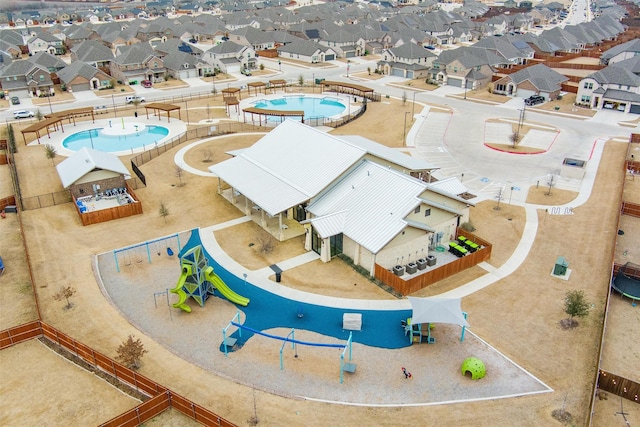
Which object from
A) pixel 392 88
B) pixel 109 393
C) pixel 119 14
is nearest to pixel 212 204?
pixel 109 393

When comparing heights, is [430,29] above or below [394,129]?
above

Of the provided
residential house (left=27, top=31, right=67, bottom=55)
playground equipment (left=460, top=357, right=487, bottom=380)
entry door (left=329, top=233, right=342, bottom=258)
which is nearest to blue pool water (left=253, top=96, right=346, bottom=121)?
entry door (left=329, top=233, right=342, bottom=258)

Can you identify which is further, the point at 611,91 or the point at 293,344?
the point at 611,91

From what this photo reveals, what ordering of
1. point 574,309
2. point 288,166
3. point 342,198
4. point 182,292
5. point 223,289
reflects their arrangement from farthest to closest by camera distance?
point 288,166 → point 342,198 → point 223,289 → point 182,292 → point 574,309

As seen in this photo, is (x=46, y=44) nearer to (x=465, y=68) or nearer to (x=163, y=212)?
(x=465, y=68)

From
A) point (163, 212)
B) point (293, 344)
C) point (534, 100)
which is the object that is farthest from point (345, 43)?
point (293, 344)

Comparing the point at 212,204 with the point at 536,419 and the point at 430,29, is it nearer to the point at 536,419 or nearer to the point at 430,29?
the point at 536,419

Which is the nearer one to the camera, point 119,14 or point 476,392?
point 476,392
